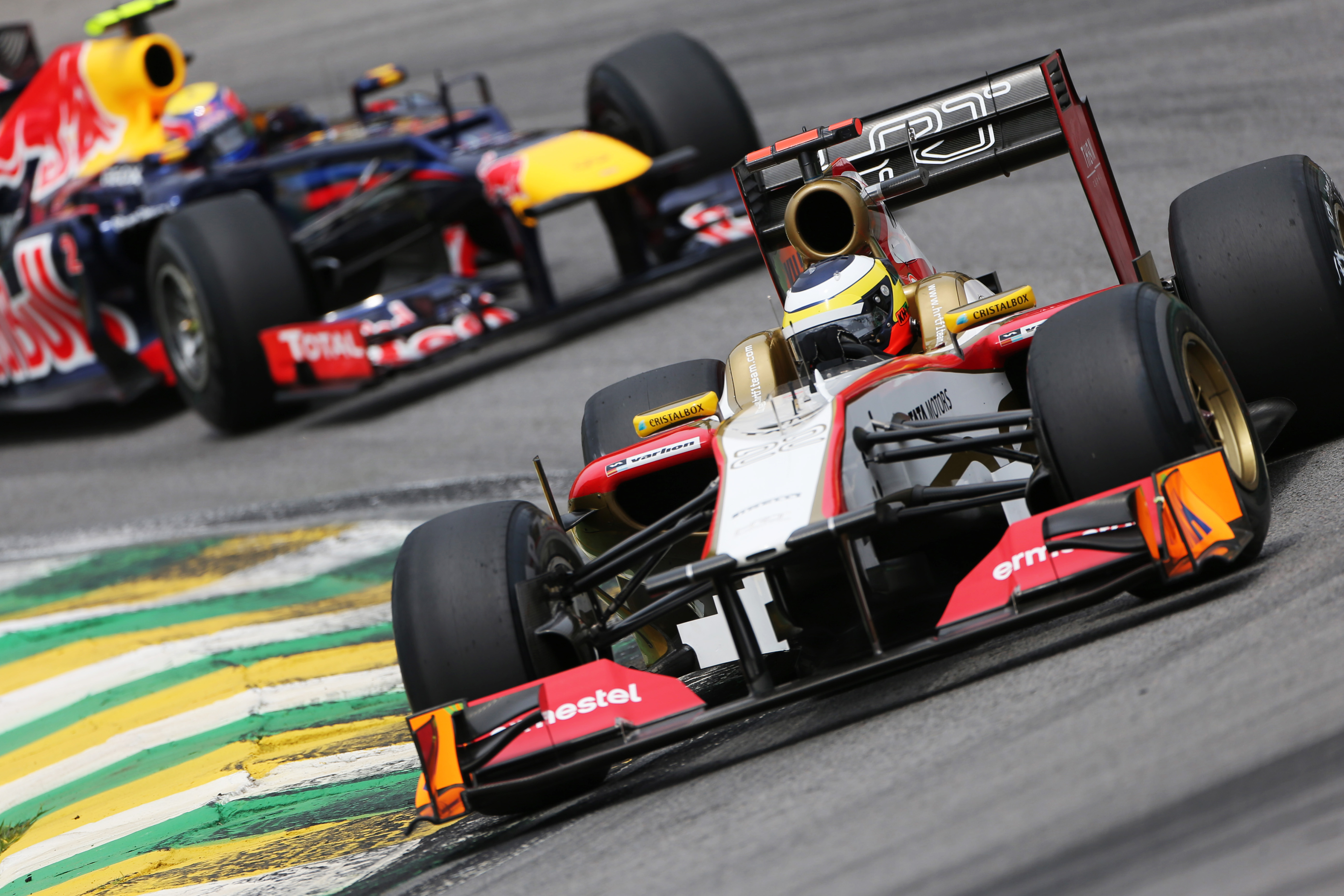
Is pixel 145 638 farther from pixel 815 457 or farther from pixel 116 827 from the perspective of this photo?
pixel 815 457

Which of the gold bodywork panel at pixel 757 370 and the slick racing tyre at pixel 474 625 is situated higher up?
the gold bodywork panel at pixel 757 370

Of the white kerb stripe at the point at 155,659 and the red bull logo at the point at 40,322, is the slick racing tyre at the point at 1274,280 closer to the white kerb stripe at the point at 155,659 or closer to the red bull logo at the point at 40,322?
the white kerb stripe at the point at 155,659

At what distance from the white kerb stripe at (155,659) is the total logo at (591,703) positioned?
8.68ft

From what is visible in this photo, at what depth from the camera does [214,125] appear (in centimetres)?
1195

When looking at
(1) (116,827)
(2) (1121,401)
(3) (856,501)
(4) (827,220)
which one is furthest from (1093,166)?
(1) (116,827)

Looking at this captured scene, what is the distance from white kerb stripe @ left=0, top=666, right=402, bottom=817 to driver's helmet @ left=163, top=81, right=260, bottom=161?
6439mm

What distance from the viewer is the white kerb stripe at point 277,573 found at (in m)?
8.05

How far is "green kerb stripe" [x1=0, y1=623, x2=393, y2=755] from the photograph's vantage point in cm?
664

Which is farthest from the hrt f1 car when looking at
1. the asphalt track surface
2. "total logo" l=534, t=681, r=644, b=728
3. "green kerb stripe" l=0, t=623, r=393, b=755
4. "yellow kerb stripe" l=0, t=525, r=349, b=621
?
"yellow kerb stripe" l=0, t=525, r=349, b=621

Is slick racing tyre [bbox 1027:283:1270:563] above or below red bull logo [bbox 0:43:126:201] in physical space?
below

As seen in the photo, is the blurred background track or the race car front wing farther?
the blurred background track

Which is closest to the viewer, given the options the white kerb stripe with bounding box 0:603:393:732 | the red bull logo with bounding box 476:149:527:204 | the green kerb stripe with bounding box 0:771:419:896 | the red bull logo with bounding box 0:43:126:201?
the green kerb stripe with bounding box 0:771:419:896

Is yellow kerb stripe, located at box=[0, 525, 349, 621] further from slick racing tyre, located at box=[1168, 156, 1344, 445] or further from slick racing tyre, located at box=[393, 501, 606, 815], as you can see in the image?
slick racing tyre, located at box=[1168, 156, 1344, 445]

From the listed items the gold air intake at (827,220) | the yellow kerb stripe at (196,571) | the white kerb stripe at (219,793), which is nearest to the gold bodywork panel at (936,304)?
the gold air intake at (827,220)
